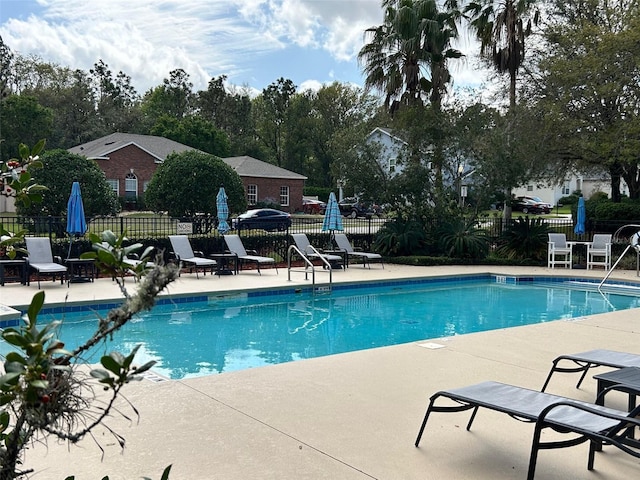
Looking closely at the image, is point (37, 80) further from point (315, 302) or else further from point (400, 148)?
point (315, 302)

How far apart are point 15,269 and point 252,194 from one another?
27.8m

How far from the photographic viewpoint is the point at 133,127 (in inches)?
2148

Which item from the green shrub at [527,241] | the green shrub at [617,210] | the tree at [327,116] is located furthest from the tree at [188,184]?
the tree at [327,116]

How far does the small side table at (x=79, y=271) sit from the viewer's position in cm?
1252

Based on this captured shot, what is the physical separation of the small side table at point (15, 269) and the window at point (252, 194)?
90.2ft

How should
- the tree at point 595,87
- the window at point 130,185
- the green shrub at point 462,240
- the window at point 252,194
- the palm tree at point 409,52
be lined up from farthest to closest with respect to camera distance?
1. the window at point 252,194
2. the window at point 130,185
3. the palm tree at point 409,52
4. the green shrub at point 462,240
5. the tree at point 595,87

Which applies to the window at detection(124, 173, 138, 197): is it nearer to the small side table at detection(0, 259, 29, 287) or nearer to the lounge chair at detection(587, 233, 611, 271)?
the small side table at detection(0, 259, 29, 287)

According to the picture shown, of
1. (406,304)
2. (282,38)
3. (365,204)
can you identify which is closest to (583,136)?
(365,204)

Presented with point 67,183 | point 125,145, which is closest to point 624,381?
point 67,183

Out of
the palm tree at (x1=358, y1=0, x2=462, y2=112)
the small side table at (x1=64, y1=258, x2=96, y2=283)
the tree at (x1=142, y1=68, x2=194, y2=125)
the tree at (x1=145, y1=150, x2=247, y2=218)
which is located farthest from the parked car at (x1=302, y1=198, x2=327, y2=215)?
the small side table at (x1=64, y1=258, x2=96, y2=283)

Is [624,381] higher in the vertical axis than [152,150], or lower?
lower

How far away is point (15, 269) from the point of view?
12938 millimetres

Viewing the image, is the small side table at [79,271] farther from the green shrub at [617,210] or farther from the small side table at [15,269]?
the green shrub at [617,210]

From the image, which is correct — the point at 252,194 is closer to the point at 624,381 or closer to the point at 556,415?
the point at 624,381
